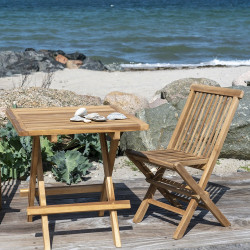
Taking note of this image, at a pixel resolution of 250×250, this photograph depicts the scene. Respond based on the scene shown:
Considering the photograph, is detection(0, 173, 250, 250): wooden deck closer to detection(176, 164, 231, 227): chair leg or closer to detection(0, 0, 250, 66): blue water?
detection(176, 164, 231, 227): chair leg

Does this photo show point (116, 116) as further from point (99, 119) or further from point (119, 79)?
point (119, 79)

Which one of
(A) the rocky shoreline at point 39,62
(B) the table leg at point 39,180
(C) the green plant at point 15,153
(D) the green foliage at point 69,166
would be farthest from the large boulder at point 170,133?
(A) the rocky shoreline at point 39,62

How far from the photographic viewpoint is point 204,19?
1438 inches

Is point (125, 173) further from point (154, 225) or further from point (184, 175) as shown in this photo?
point (184, 175)

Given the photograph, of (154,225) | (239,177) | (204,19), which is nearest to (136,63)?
(239,177)

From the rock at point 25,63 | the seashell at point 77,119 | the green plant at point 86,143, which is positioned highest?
the seashell at point 77,119

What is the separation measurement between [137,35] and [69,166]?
21.4 m

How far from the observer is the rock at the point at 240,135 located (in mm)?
6031

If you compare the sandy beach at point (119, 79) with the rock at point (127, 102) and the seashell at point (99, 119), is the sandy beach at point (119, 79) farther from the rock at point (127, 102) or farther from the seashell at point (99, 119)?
the seashell at point (99, 119)

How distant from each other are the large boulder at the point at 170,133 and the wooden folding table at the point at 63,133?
1927mm

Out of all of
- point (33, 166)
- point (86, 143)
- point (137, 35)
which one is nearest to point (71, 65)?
point (137, 35)

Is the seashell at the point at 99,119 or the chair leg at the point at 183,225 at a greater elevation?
the seashell at the point at 99,119

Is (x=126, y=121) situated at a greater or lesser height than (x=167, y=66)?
greater

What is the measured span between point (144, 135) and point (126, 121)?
2.36 metres
